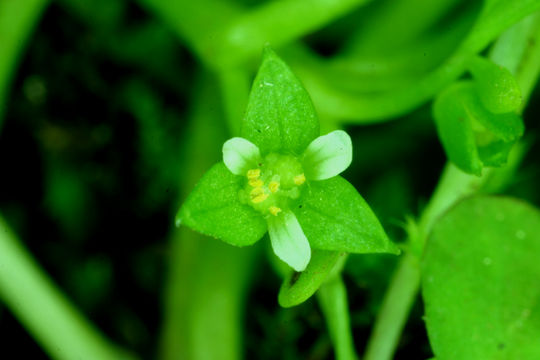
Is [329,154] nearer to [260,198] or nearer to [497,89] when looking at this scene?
[260,198]

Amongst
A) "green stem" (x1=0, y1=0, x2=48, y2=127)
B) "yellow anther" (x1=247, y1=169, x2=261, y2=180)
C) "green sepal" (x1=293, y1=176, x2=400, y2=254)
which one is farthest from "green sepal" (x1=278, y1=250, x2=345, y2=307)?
"green stem" (x1=0, y1=0, x2=48, y2=127)

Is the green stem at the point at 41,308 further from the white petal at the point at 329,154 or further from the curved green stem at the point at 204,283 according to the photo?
the white petal at the point at 329,154

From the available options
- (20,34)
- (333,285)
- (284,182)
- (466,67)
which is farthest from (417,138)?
(20,34)

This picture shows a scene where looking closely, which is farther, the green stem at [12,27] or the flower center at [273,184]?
the green stem at [12,27]

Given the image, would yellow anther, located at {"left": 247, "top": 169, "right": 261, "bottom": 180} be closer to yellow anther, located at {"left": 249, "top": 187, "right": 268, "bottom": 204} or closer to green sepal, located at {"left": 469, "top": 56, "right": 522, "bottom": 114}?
yellow anther, located at {"left": 249, "top": 187, "right": 268, "bottom": 204}

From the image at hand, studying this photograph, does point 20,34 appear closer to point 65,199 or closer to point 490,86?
point 65,199

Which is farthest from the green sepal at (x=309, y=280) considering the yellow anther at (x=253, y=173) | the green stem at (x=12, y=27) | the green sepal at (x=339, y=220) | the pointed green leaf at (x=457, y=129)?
the green stem at (x=12, y=27)

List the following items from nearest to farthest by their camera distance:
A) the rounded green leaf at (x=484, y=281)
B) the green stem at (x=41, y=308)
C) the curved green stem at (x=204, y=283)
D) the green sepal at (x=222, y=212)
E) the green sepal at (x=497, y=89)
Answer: the green sepal at (x=222, y=212) → the green sepal at (x=497, y=89) → the rounded green leaf at (x=484, y=281) → the green stem at (x=41, y=308) → the curved green stem at (x=204, y=283)
